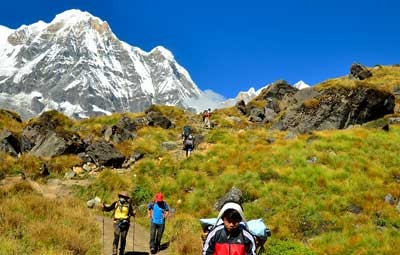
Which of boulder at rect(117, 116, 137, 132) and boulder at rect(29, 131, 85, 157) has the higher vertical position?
boulder at rect(117, 116, 137, 132)

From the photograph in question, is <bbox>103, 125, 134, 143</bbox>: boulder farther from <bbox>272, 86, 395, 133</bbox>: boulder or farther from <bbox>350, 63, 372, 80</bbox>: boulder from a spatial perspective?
<bbox>350, 63, 372, 80</bbox>: boulder

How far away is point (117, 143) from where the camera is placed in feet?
106

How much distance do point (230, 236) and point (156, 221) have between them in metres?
8.33

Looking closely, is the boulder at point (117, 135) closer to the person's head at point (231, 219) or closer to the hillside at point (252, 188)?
the hillside at point (252, 188)

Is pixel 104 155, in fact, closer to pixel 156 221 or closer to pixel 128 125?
pixel 128 125

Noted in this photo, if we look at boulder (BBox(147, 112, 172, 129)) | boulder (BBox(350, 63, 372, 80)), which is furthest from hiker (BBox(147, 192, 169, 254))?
boulder (BBox(350, 63, 372, 80))

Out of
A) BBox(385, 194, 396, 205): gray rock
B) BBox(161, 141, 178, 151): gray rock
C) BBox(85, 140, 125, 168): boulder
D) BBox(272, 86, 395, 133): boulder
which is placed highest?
BBox(272, 86, 395, 133): boulder

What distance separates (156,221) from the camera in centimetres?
1514

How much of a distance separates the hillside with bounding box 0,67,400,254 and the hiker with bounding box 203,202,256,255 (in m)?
6.30

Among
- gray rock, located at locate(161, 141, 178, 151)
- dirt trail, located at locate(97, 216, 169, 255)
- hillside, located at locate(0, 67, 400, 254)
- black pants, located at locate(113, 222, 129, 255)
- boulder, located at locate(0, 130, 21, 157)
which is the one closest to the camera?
black pants, located at locate(113, 222, 129, 255)

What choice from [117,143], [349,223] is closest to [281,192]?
[349,223]

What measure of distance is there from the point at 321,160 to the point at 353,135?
4885 mm

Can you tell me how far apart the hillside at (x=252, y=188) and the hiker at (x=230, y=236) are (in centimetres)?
630

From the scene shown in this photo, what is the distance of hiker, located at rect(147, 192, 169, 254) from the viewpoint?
590 inches
